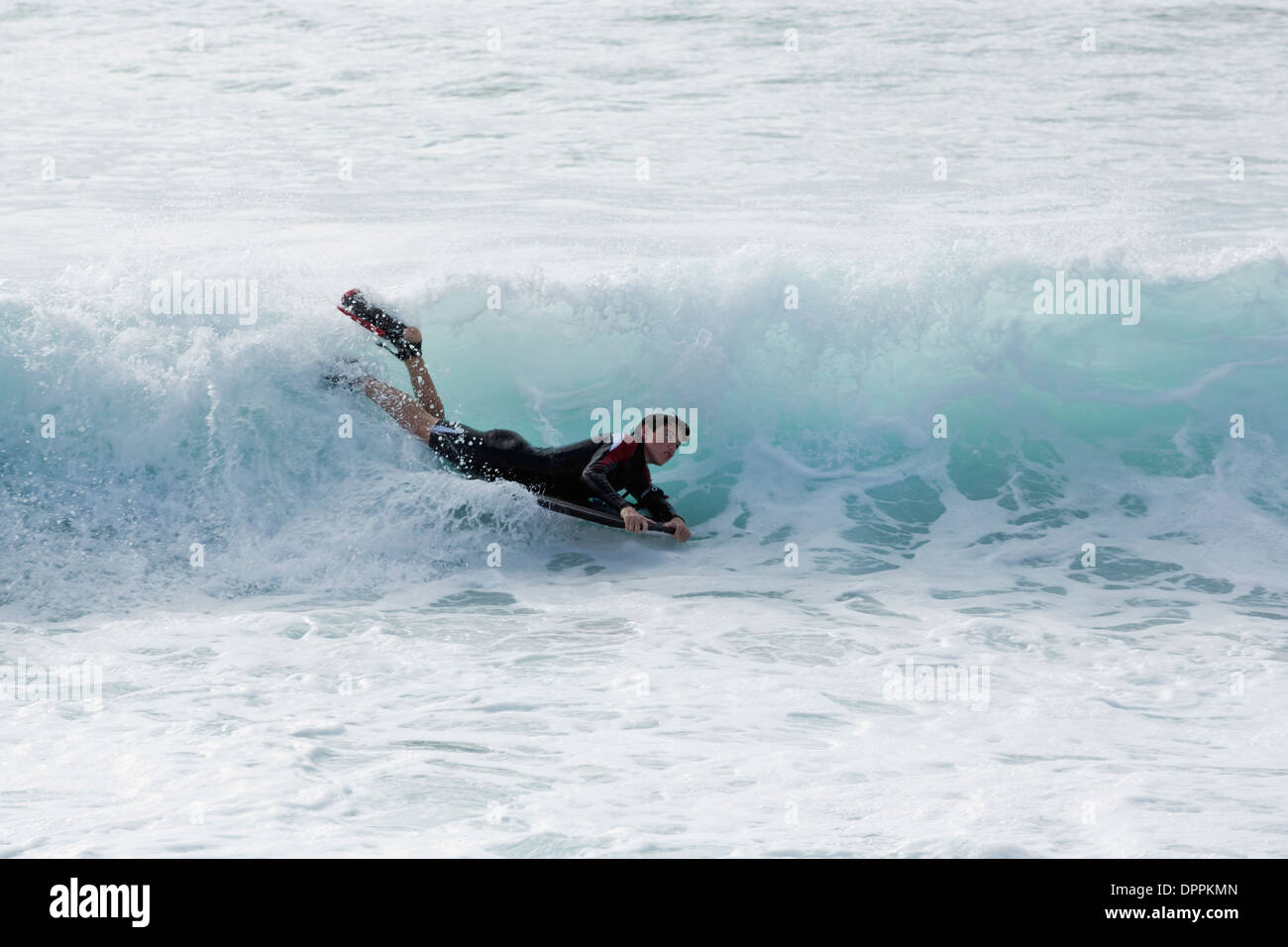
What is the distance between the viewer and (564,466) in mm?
8164

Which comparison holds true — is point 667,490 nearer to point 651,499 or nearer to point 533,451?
point 651,499

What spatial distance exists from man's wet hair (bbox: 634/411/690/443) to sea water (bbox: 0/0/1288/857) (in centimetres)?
77

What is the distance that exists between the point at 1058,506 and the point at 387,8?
1932 centimetres

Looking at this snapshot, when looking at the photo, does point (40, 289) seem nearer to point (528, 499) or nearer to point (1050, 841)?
point (528, 499)

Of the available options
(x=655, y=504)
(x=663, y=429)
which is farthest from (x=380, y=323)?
(x=655, y=504)

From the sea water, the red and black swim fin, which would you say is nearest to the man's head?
the sea water

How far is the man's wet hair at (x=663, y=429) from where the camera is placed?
26.2ft

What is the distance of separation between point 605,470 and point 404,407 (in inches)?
62.5

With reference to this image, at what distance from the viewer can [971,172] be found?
16.1 meters

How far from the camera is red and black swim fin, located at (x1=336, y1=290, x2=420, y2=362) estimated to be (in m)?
8.62

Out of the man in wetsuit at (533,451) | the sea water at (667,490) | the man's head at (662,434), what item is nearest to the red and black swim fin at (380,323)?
the man in wetsuit at (533,451)

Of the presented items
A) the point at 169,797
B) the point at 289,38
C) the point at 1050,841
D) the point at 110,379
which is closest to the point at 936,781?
the point at 1050,841

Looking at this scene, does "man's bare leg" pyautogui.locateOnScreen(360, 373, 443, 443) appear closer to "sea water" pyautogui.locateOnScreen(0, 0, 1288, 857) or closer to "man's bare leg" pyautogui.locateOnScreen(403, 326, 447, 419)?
"man's bare leg" pyautogui.locateOnScreen(403, 326, 447, 419)

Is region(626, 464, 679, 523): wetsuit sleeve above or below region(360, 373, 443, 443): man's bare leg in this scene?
below
